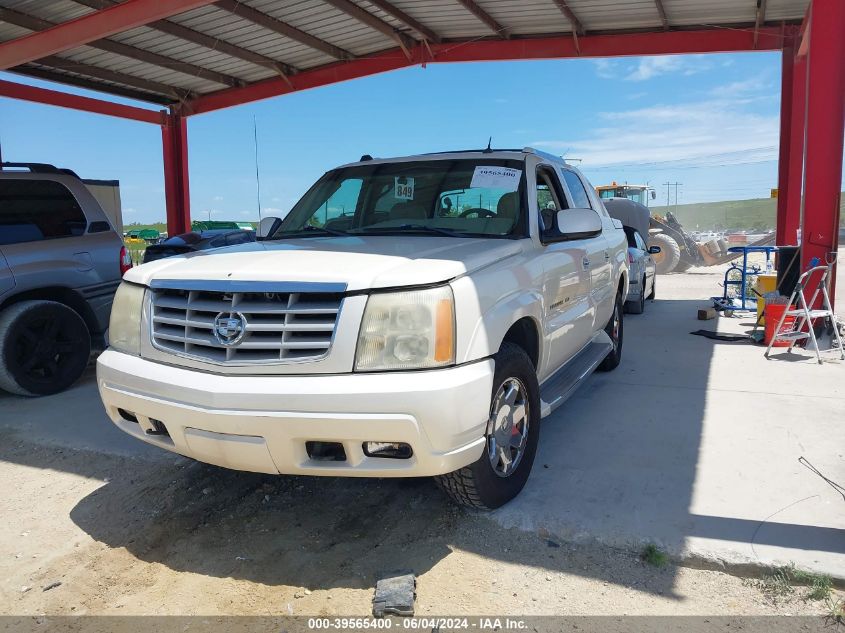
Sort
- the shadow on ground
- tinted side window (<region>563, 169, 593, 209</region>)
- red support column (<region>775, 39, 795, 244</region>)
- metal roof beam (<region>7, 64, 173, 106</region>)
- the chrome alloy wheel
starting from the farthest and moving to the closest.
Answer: metal roof beam (<region>7, 64, 173, 106</region>), red support column (<region>775, 39, 795, 244</region>), tinted side window (<region>563, 169, 593, 209</region>), the chrome alloy wheel, the shadow on ground

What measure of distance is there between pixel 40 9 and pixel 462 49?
6660 mm

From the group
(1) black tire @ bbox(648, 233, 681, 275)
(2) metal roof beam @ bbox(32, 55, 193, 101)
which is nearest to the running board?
(2) metal roof beam @ bbox(32, 55, 193, 101)

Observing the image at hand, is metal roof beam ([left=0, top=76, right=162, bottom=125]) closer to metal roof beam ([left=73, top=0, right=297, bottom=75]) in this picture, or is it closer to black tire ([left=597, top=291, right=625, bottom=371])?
metal roof beam ([left=73, top=0, right=297, bottom=75])

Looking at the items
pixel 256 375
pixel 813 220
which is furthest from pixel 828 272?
pixel 256 375

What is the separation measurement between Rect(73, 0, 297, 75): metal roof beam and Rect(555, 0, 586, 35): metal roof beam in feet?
18.5

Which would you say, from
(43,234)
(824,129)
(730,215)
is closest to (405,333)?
(43,234)

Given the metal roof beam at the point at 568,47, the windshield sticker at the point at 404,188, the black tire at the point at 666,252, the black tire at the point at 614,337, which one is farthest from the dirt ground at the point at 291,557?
the black tire at the point at 666,252

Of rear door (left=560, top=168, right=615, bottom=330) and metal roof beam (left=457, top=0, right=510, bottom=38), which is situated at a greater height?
metal roof beam (left=457, top=0, right=510, bottom=38)

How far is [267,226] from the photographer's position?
4570 mm

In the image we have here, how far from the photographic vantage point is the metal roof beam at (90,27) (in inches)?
316

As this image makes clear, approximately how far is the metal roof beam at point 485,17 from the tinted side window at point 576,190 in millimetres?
5730

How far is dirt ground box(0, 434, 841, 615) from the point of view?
2.61m

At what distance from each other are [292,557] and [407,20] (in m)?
9.55

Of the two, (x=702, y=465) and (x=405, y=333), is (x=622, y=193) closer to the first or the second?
(x=702, y=465)
